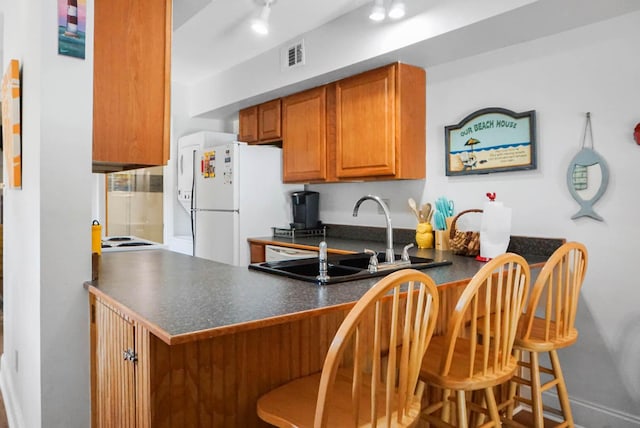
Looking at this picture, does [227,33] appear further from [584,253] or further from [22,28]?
[584,253]

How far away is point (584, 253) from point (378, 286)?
4.17ft

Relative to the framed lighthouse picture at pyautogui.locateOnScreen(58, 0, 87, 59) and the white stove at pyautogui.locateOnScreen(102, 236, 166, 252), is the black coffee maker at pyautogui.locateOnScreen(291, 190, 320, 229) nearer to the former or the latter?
the white stove at pyautogui.locateOnScreen(102, 236, 166, 252)

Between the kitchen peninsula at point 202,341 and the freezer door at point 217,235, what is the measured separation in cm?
193

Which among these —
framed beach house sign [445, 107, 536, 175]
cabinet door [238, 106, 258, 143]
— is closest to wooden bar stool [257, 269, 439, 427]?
framed beach house sign [445, 107, 536, 175]

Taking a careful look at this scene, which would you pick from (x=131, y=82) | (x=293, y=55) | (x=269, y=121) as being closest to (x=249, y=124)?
(x=269, y=121)

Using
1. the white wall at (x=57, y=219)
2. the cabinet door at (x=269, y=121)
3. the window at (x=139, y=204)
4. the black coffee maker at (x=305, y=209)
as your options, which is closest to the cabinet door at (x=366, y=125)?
the black coffee maker at (x=305, y=209)

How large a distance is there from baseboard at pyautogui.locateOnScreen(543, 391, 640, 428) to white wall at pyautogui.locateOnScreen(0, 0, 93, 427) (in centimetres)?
238

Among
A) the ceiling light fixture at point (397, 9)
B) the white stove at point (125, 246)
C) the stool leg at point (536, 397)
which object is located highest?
the ceiling light fixture at point (397, 9)

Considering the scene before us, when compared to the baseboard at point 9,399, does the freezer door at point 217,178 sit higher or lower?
higher

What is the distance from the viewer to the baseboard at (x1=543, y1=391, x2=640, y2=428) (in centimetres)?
218

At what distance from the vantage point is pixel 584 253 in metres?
1.87

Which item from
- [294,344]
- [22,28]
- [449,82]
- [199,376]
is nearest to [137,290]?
[199,376]

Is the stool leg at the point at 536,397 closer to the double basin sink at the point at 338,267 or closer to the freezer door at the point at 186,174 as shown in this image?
the double basin sink at the point at 338,267

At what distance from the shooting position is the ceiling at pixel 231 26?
2842mm
